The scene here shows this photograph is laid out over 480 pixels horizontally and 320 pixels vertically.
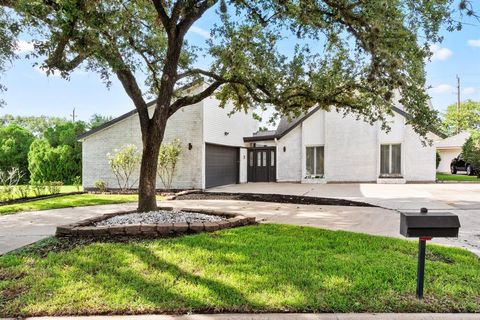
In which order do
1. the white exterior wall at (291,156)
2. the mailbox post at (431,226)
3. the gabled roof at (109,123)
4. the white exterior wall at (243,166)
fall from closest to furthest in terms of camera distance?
the mailbox post at (431,226)
the gabled roof at (109,123)
the white exterior wall at (291,156)
the white exterior wall at (243,166)

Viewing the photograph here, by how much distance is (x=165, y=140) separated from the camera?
15.9 m

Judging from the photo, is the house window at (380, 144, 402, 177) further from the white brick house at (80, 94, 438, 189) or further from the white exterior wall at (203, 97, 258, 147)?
the white exterior wall at (203, 97, 258, 147)

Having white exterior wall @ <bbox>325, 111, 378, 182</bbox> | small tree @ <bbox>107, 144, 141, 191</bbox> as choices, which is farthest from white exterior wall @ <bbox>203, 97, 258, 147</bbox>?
white exterior wall @ <bbox>325, 111, 378, 182</bbox>

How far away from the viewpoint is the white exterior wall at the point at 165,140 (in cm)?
1547

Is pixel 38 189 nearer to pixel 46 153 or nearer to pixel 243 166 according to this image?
pixel 46 153

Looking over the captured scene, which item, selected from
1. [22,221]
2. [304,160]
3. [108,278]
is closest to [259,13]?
→ [108,278]

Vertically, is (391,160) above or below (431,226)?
above

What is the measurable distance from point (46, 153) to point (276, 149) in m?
15.5

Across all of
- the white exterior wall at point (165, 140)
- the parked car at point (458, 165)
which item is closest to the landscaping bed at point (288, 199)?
the white exterior wall at point (165, 140)

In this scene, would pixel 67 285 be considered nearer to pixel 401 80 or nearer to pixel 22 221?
pixel 22 221

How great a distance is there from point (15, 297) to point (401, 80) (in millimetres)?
7804

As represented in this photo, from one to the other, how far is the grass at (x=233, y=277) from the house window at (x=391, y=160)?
14.4 meters

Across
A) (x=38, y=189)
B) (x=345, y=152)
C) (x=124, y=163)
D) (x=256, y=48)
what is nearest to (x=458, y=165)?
(x=345, y=152)

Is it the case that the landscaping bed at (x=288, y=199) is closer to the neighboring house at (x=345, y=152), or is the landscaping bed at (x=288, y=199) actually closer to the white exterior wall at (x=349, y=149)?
the neighboring house at (x=345, y=152)
